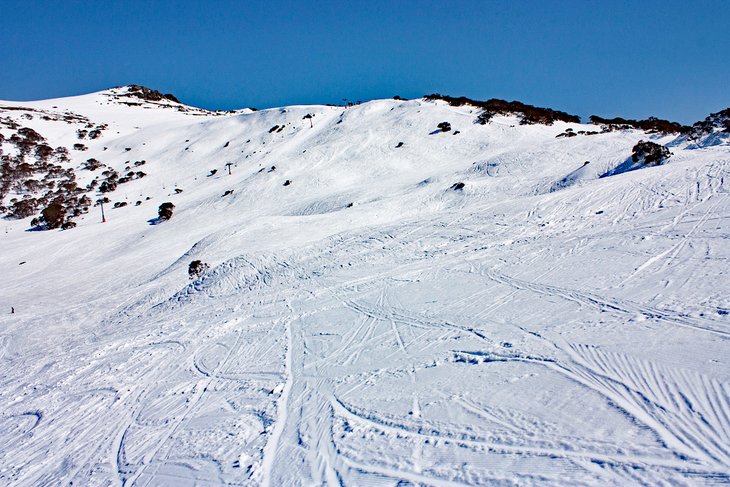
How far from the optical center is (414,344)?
762 cm

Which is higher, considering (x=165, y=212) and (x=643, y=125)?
(x=643, y=125)

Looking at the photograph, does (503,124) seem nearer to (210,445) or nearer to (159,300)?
(159,300)

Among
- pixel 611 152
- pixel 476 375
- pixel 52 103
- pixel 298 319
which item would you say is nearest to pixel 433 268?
pixel 298 319

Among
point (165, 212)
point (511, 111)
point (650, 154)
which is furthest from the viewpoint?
point (511, 111)

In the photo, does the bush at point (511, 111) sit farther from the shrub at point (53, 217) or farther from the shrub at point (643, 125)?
the shrub at point (53, 217)

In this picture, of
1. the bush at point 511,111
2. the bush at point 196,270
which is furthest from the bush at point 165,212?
the bush at point 511,111

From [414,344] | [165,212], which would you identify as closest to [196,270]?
[414,344]

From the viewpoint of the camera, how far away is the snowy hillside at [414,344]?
466 cm

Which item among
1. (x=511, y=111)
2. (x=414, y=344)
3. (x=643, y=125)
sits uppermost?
(x=511, y=111)

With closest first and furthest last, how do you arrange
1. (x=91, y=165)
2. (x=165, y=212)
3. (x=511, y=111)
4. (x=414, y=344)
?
1. (x=414, y=344)
2. (x=165, y=212)
3. (x=511, y=111)
4. (x=91, y=165)

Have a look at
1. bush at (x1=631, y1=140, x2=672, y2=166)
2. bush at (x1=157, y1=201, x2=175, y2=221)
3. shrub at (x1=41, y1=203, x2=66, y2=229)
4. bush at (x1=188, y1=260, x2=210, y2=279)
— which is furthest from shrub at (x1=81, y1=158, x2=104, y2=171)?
bush at (x1=631, y1=140, x2=672, y2=166)

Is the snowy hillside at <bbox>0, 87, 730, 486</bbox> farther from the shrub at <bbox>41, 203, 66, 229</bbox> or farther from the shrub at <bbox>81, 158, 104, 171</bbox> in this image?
the shrub at <bbox>81, 158, 104, 171</bbox>

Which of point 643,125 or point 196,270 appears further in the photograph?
point 643,125

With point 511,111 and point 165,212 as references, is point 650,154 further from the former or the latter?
point 165,212
